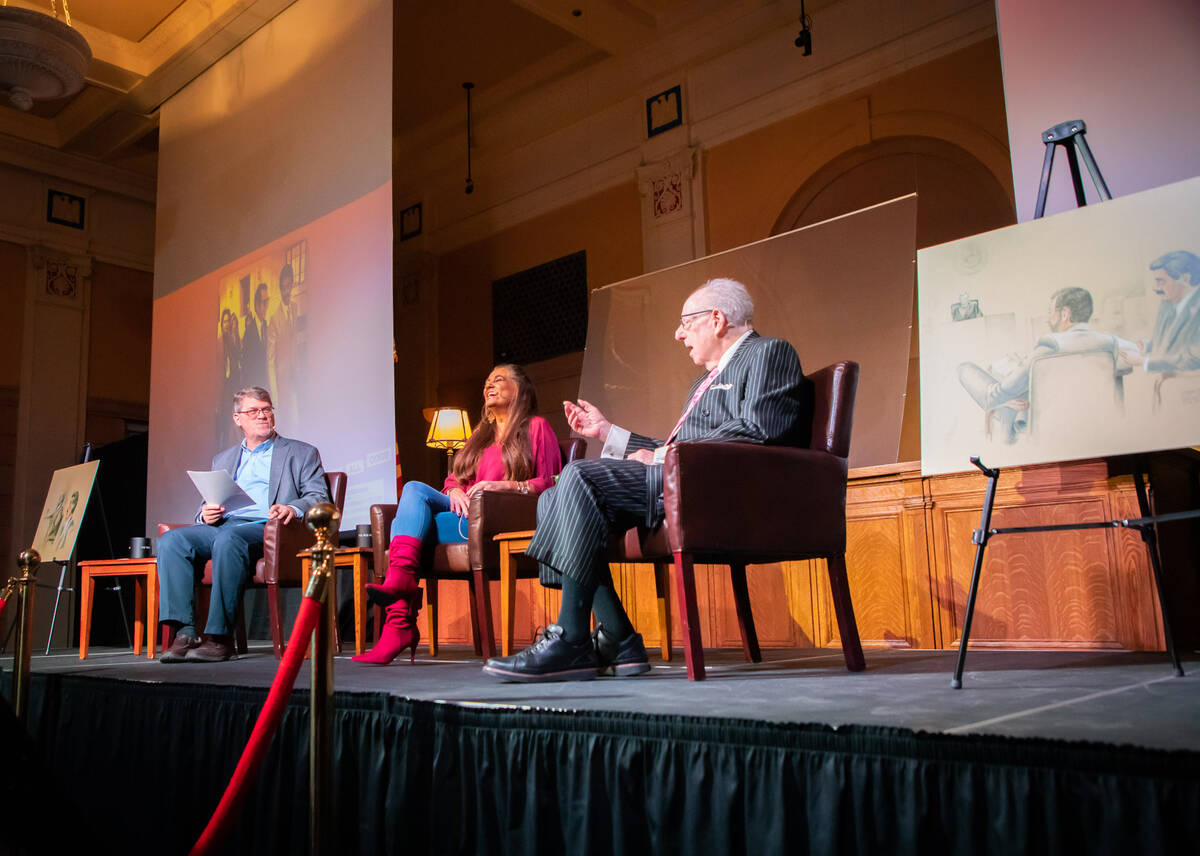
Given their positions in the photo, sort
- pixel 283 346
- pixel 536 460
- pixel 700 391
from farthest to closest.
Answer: pixel 283 346 → pixel 536 460 → pixel 700 391

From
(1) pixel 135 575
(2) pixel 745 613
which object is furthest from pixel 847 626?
(1) pixel 135 575

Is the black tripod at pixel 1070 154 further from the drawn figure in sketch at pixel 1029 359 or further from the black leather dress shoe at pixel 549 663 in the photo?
the black leather dress shoe at pixel 549 663

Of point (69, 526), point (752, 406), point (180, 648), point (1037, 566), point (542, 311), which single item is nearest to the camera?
point (752, 406)

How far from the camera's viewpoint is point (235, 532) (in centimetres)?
357

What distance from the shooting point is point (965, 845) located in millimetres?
1177

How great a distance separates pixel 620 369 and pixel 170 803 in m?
3.38

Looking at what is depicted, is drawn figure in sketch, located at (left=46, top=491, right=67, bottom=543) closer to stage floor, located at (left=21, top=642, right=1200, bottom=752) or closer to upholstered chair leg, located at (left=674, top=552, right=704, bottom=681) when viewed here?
stage floor, located at (left=21, top=642, right=1200, bottom=752)

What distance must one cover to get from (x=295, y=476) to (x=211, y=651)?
73 cm

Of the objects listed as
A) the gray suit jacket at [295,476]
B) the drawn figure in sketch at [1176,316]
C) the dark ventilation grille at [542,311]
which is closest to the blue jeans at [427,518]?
the gray suit jacket at [295,476]

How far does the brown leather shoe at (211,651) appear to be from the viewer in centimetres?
331

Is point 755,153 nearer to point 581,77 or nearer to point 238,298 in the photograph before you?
point 581,77

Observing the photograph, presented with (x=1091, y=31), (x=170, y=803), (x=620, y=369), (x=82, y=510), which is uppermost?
(x=1091, y=31)

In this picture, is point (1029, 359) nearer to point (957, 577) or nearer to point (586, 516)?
point (586, 516)

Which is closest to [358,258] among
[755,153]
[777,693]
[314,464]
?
[314,464]
